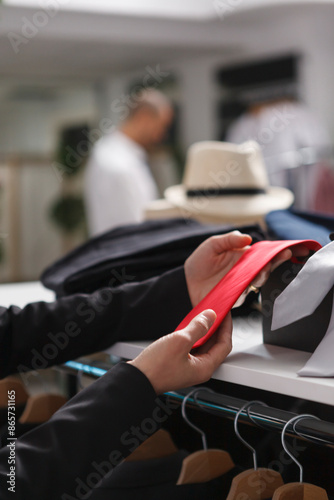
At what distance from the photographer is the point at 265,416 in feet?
2.57

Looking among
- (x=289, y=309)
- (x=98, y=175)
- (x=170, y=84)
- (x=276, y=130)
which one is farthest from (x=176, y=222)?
(x=170, y=84)

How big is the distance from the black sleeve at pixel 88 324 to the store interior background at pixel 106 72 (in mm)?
3255

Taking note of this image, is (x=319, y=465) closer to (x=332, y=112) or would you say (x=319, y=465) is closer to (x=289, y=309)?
(x=289, y=309)

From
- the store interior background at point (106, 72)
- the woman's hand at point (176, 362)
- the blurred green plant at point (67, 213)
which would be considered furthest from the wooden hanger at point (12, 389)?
the blurred green plant at point (67, 213)

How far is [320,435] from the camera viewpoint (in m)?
0.72

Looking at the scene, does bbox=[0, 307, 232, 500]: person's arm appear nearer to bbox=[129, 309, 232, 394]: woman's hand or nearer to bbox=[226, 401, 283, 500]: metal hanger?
bbox=[129, 309, 232, 394]: woman's hand

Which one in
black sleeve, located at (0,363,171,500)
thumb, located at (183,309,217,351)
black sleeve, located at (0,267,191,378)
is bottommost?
black sleeve, located at (0,363,171,500)

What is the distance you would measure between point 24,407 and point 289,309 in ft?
2.21

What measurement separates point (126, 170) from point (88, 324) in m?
2.08

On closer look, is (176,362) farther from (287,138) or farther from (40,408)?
(287,138)

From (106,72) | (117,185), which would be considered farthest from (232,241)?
(106,72)

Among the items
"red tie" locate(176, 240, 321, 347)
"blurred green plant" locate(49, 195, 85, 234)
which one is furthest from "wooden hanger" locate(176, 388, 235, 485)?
"blurred green plant" locate(49, 195, 85, 234)

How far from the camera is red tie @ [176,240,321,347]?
76 centimetres

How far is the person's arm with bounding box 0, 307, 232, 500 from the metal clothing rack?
0.35 feet
